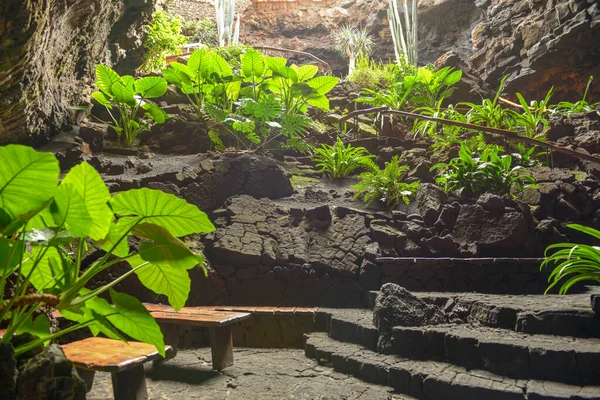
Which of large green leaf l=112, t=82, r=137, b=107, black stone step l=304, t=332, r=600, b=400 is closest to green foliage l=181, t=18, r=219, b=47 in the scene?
large green leaf l=112, t=82, r=137, b=107

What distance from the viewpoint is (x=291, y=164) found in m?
7.08

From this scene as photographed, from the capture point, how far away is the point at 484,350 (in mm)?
3281

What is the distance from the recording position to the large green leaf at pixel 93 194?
1.79 metres

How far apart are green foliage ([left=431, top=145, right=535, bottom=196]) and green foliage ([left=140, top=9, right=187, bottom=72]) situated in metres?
5.25

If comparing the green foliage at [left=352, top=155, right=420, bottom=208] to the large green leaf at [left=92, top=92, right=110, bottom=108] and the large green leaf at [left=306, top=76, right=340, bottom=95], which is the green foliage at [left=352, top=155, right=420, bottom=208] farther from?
the large green leaf at [left=92, top=92, right=110, bottom=108]

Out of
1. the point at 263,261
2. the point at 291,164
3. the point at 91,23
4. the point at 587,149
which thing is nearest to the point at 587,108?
the point at 587,149

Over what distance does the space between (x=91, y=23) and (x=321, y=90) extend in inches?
120

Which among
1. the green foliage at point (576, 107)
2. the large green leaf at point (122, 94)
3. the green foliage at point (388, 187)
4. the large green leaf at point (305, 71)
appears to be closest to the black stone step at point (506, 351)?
the green foliage at point (388, 187)

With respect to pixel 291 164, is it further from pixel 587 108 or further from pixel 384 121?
pixel 587 108

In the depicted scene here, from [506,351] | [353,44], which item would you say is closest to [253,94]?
[506,351]

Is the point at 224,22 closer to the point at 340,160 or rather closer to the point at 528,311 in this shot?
the point at 340,160

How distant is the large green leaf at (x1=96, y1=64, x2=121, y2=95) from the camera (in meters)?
6.23

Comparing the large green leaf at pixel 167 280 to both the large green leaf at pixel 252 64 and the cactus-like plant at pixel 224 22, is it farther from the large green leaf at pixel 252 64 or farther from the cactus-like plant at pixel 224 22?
the cactus-like plant at pixel 224 22

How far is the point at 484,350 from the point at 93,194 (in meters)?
2.65
